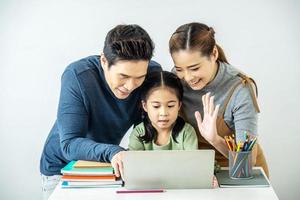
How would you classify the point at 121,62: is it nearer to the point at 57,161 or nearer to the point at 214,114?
the point at 214,114

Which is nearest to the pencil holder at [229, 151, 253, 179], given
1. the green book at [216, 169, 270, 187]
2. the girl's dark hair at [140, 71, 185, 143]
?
the green book at [216, 169, 270, 187]

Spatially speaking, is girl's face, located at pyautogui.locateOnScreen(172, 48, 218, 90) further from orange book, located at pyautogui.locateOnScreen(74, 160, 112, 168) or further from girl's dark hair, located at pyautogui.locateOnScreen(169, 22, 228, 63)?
orange book, located at pyautogui.locateOnScreen(74, 160, 112, 168)

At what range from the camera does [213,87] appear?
2.05m

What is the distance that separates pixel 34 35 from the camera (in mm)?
2477

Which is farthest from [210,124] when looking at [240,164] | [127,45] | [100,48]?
[100,48]

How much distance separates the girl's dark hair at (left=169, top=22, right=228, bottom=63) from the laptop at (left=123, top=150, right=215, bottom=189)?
18.0 inches

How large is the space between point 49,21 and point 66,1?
4.9 inches

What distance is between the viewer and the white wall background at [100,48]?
2.44 metres

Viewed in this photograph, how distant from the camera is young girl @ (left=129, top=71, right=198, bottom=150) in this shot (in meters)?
2.03

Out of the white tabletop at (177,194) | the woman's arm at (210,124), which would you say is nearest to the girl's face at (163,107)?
Result: the woman's arm at (210,124)

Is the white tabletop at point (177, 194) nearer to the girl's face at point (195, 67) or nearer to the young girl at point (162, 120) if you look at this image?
the young girl at point (162, 120)

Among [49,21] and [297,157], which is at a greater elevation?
[49,21]

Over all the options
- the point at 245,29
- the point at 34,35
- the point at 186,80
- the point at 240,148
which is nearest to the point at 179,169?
the point at 240,148

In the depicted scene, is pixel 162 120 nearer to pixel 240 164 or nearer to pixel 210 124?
pixel 210 124
